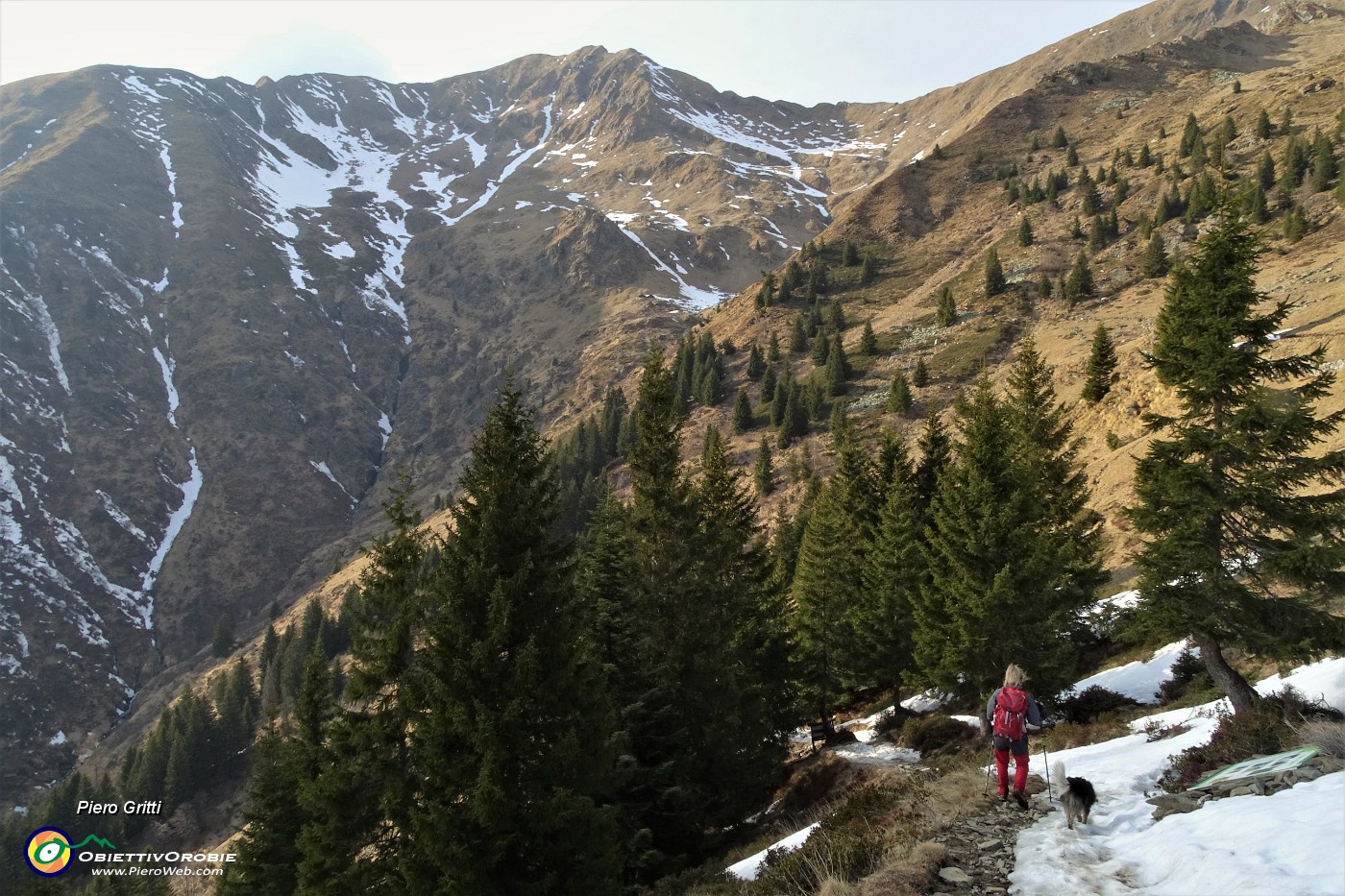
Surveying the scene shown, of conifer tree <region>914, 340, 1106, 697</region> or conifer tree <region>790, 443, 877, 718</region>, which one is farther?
conifer tree <region>790, 443, 877, 718</region>

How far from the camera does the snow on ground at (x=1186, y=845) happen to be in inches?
225

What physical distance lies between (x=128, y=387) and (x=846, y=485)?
193751mm

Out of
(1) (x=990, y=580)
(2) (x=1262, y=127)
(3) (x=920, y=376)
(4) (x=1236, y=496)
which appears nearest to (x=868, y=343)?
(3) (x=920, y=376)

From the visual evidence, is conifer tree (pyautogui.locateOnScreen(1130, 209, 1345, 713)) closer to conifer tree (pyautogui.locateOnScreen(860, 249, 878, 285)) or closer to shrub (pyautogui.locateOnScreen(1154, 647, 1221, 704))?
shrub (pyautogui.locateOnScreen(1154, 647, 1221, 704))

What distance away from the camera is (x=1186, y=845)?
683 centimetres

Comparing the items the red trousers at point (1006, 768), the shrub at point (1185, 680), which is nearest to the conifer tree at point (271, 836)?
the red trousers at point (1006, 768)

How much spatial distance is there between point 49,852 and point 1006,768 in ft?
138

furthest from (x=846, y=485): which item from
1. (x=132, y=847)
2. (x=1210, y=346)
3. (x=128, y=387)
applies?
(x=128, y=387)

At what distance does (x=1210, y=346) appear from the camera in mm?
13016

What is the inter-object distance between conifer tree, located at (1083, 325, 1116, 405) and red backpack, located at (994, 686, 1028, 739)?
3794 cm

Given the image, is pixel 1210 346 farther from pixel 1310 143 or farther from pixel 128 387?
pixel 128 387

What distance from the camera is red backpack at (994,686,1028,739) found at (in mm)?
9867

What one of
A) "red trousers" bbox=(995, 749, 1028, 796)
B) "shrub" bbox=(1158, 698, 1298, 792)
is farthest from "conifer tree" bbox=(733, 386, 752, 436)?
"red trousers" bbox=(995, 749, 1028, 796)

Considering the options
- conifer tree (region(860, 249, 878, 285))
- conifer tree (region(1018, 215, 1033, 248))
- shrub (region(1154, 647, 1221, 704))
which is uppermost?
conifer tree (region(860, 249, 878, 285))
